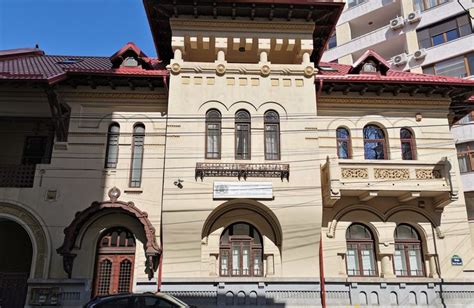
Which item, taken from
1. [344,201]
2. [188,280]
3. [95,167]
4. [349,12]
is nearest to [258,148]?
[344,201]

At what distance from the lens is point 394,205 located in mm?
14938

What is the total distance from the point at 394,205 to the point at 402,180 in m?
1.34

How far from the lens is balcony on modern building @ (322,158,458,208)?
45.6 ft

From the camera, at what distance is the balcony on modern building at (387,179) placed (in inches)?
547

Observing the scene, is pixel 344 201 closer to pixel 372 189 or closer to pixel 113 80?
pixel 372 189

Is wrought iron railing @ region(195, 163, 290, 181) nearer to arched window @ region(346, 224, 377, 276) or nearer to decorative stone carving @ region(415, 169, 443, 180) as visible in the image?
arched window @ region(346, 224, 377, 276)

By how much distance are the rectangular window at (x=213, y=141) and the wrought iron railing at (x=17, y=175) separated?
6.54 meters

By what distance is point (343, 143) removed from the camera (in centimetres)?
1580

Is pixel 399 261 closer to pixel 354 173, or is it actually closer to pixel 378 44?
pixel 354 173

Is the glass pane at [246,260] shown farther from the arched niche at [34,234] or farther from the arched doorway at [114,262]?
the arched niche at [34,234]

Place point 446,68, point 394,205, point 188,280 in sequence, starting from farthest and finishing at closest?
1. point 446,68
2. point 394,205
3. point 188,280

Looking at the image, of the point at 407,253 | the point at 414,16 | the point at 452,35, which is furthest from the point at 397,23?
the point at 407,253

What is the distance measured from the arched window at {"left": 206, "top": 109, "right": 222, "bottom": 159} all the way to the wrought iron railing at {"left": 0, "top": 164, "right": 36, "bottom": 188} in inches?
258

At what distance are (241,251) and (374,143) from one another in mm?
6918
